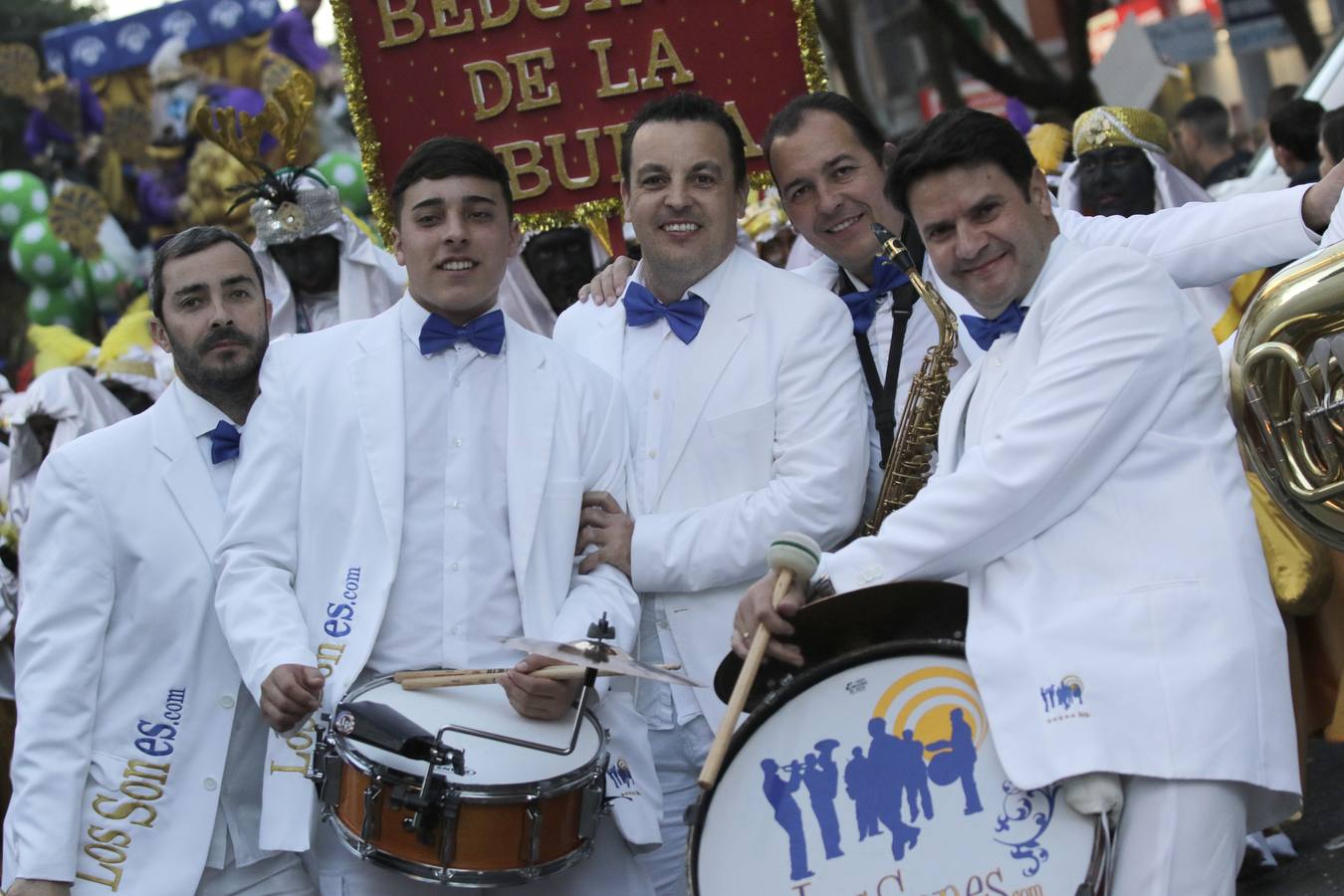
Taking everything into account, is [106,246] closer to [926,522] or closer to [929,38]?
[929,38]

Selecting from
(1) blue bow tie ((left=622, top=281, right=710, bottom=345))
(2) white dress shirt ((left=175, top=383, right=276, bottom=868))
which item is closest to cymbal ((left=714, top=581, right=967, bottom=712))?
(1) blue bow tie ((left=622, top=281, right=710, bottom=345))

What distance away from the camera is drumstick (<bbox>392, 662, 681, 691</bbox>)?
397cm

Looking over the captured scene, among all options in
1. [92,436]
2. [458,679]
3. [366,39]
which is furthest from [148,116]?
[458,679]

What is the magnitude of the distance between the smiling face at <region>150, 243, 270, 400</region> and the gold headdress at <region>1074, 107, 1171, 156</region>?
3.83 m

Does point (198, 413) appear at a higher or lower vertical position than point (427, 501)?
higher

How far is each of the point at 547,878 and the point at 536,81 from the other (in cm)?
320

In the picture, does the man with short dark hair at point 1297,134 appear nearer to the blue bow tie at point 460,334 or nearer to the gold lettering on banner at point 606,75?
the gold lettering on banner at point 606,75

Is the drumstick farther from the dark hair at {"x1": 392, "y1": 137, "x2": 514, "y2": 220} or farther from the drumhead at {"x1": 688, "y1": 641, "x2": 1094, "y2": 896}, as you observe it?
the dark hair at {"x1": 392, "y1": 137, "x2": 514, "y2": 220}

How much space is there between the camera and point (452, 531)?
4461 millimetres

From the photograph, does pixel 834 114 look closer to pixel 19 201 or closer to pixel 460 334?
pixel 460 334

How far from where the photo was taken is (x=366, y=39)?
639 centimetres

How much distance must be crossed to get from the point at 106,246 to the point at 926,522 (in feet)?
49.8

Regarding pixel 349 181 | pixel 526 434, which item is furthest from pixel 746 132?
pixel 349 181

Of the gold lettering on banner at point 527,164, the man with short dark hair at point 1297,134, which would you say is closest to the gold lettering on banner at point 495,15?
the gold lettering on banner at point 527,164
